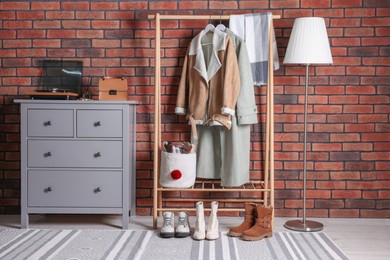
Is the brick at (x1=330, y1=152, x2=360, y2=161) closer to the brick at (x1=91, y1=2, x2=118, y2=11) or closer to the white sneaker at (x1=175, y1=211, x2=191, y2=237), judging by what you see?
the white sneaker at (x1=175, y1=211, x2=191, y2=237)

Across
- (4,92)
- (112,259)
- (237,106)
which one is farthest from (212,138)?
(4,92)

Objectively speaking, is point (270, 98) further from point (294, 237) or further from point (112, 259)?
point (112, 259)

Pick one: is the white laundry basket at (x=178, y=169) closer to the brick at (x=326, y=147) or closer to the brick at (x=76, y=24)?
the brick at (x=326, y=147)

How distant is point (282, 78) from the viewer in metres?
4.05

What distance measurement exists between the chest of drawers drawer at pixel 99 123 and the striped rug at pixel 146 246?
656mm

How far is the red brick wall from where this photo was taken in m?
4.02

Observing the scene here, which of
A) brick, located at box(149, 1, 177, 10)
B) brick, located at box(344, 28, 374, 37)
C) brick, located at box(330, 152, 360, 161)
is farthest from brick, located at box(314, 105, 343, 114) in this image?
brick, located at box(149, 1, 177, 10)

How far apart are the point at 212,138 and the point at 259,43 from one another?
0.76 meters

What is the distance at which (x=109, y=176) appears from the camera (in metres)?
3.66

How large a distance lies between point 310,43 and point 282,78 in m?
0.48

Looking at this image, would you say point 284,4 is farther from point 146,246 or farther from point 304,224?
point 146,246

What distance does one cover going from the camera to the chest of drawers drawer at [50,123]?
3.64 m

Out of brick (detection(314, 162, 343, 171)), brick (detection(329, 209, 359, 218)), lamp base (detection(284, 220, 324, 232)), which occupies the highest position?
brick (detection(314, 162, 343, 171))

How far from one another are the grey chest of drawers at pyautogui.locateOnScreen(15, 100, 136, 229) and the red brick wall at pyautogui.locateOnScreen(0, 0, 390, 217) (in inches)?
18.7
